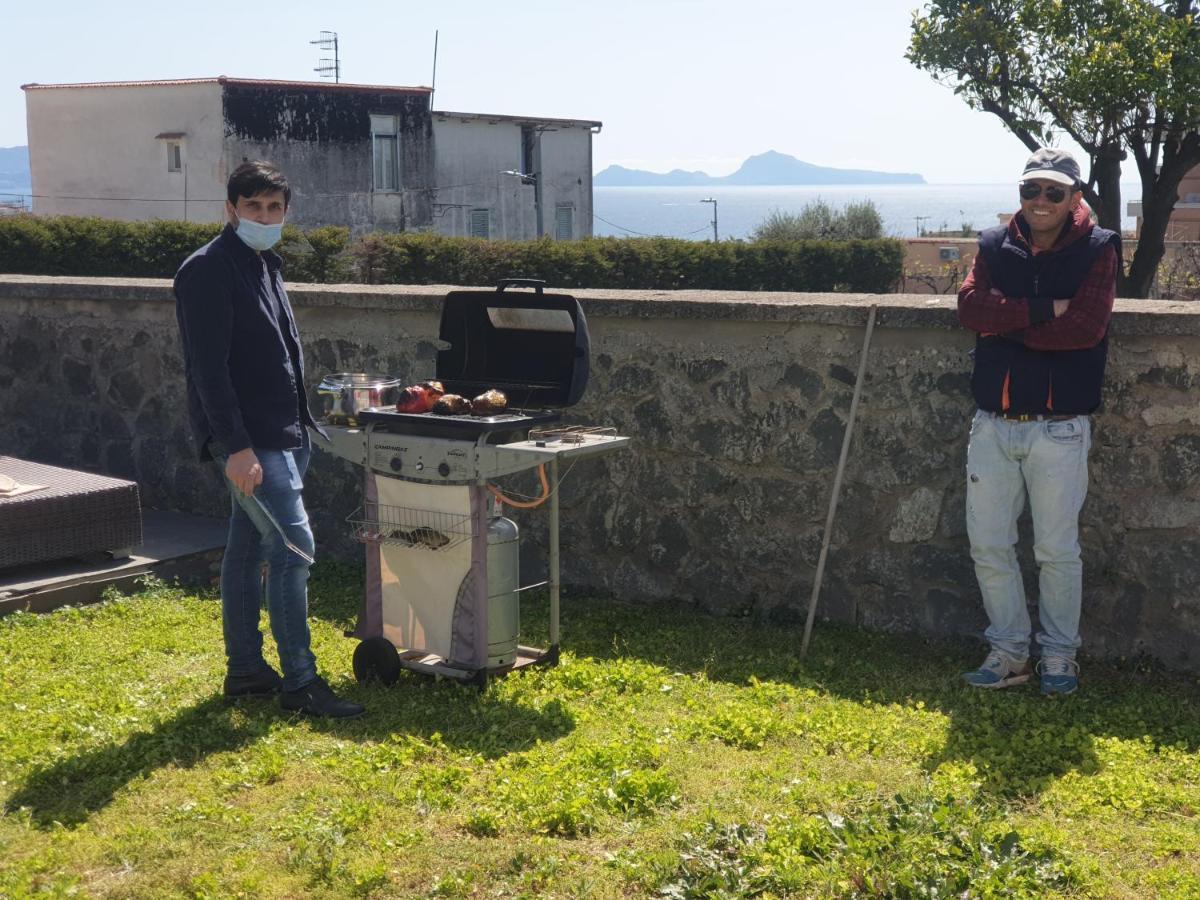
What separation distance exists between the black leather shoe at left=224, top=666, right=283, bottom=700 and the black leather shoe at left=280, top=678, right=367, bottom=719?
0.17 meters

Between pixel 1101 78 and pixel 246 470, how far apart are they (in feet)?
77.5

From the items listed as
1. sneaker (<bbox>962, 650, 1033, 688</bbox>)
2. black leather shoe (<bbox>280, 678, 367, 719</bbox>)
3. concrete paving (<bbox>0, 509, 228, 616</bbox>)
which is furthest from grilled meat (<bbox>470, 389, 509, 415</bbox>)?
concrete paving (<bbox>0, 509, 228, 616</bbox>)

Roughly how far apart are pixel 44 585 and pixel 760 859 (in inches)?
161

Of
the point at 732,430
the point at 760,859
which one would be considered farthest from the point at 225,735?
the point at 732,430

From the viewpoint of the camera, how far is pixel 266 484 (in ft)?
15.7

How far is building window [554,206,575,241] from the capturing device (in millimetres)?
52188

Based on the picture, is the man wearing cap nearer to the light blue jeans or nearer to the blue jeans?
the light blue jeans

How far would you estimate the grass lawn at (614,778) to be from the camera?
3676 millimetres

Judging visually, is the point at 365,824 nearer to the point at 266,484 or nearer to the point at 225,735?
the point at 225,735

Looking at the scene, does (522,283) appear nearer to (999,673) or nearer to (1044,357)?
(1044,357)

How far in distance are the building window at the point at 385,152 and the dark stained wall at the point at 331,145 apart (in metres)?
0.21

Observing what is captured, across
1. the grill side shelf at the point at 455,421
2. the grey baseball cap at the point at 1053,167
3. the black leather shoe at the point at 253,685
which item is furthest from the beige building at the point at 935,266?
the black leather shoe at the point at 253,685

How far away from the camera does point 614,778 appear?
424 cm

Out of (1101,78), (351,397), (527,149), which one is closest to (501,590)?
(351,397)
